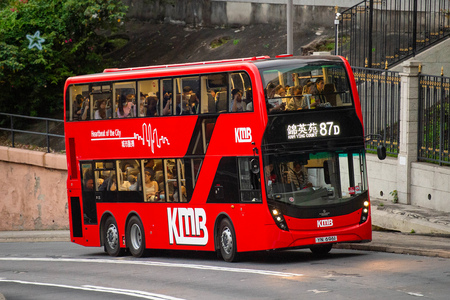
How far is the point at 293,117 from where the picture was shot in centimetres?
1755

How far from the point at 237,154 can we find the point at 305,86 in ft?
6.42

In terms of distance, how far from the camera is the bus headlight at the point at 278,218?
56.7 feet

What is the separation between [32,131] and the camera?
3459 centimetres

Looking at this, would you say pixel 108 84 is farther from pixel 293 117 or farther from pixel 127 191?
pixel 293 117

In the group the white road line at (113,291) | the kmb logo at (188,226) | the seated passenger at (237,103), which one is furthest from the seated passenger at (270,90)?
the white road line at (113,291)

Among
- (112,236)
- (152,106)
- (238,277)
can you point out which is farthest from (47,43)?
(238,277)

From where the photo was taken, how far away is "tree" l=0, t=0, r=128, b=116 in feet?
108

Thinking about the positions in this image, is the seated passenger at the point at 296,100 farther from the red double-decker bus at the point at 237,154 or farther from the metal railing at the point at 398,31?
the metal railing at the point at 398,31

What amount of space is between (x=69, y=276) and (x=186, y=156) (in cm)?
361

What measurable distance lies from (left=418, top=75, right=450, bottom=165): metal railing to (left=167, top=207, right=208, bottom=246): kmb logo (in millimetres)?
6387

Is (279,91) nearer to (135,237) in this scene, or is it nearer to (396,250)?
(396,250)

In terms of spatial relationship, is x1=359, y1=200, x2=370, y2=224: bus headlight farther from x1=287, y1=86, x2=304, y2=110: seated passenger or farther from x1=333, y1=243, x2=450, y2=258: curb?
x1=287, y1=86, x2=304, y2=110: seated passenger

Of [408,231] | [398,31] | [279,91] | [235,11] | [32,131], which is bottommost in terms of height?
[408,231]

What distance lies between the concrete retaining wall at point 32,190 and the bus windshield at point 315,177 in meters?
15.2
